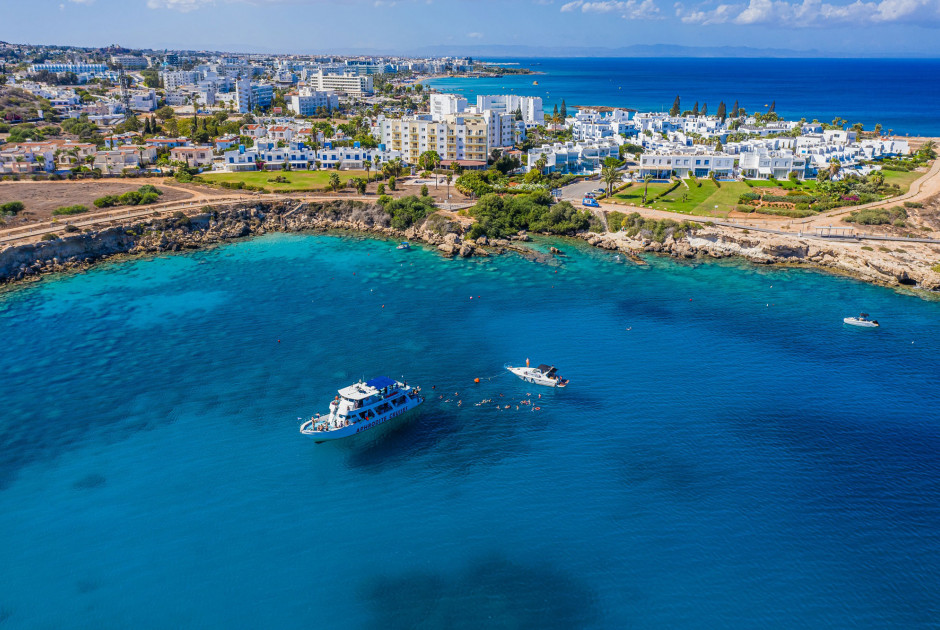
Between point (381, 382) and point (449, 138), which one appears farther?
point (449, 138)

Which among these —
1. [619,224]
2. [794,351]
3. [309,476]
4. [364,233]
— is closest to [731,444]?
[794,351]

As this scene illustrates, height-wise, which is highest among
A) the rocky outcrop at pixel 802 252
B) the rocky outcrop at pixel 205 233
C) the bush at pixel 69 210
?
the bush at pixel 69 210

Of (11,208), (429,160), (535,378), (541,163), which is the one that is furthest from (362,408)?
(541,163)

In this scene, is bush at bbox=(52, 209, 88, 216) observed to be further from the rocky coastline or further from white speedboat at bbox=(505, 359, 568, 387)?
white speedboat at bbox=(505, 359, 568, 387)

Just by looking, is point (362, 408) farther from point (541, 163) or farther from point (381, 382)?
point (541, 163)

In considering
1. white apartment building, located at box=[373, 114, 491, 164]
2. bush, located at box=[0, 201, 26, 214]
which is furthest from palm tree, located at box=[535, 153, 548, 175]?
bush, located at box=[0, 201, 26, 214]

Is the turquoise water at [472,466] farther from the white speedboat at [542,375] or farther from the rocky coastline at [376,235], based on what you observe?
the rocky coastline at [376,235]

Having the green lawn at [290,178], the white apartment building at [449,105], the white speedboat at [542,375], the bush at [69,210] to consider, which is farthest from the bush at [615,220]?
the white apartment building at [449,105]
